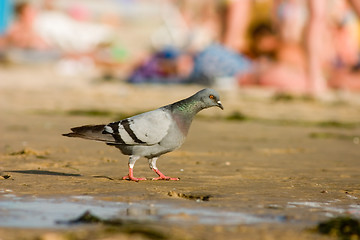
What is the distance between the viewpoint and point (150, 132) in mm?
5055

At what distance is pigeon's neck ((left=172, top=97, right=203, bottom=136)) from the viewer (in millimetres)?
5180

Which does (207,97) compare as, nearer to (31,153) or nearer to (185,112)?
(185,112)

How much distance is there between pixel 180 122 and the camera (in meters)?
5.17

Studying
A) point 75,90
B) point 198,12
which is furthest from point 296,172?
point 198,12

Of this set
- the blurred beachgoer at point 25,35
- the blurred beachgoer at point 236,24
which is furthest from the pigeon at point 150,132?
the blurred beachgoer at point 25,35

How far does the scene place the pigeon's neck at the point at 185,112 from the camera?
5.18 m

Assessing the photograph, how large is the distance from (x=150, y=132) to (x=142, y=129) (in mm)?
60

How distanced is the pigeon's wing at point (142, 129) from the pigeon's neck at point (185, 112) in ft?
0.21

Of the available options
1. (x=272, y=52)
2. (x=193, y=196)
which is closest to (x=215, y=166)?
(x=193, y=196)

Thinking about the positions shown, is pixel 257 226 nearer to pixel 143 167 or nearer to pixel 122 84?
pixel 143 167

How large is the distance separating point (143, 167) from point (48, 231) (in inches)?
105

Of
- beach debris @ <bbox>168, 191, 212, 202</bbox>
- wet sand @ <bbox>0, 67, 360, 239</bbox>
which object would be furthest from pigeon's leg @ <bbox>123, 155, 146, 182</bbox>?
beach debris @ <bbox>168, 191, 212, 202</bbox>

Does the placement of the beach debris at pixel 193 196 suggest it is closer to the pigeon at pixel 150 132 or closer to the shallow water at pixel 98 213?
the shallow water at pixel 98 213

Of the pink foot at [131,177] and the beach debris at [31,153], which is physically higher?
the beach debris at [31,153]
